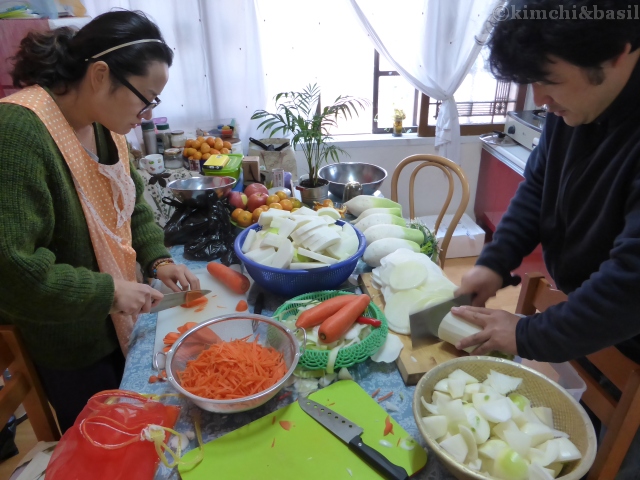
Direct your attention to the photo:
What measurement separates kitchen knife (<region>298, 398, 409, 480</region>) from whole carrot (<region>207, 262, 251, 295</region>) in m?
0.51

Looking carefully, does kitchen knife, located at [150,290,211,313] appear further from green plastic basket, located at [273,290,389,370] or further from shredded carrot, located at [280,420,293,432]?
shredded carrot, located at [280,420,293,432]

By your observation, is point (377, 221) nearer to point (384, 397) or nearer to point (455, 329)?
point (455, 329)

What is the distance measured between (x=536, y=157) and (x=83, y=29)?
49.1 inches

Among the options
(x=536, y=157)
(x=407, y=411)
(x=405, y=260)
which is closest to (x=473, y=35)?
(x=536, y=157)

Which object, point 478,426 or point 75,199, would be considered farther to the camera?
point 75,199

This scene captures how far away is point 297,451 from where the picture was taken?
82 cm

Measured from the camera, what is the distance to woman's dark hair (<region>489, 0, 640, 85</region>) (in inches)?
29.0

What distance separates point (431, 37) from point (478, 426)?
115 inches

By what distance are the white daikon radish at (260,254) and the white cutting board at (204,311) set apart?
14 centimetres

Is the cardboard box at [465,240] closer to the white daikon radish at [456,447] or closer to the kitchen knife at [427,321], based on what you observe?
the kitchen knife at [427,321]

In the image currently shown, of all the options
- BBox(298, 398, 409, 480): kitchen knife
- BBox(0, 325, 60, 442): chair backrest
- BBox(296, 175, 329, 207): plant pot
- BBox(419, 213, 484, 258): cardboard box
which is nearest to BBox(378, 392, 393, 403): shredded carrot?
BBox(298, 398, 409, 480): kitchen knife

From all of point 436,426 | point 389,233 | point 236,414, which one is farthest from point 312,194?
point 436,426

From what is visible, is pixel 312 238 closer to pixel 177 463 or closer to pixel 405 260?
pixel 405 260

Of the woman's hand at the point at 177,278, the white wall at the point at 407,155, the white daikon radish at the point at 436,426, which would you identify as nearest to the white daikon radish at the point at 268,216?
the woman's hand at the point at 177,278
